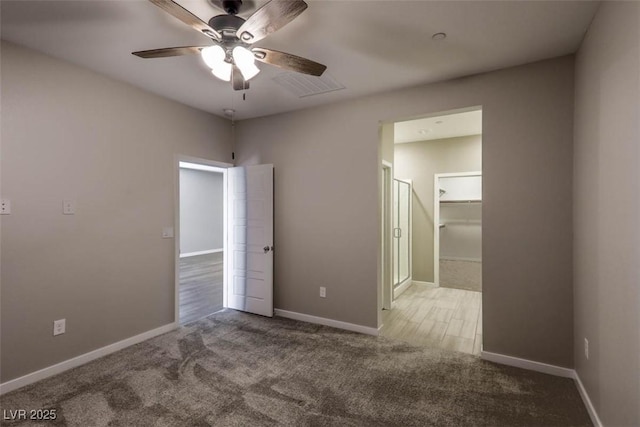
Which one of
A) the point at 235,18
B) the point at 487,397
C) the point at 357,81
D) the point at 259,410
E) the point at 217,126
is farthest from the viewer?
the point at 217,126

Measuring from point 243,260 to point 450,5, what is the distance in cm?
349

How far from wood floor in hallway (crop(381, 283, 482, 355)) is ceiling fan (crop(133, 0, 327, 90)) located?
111 inches

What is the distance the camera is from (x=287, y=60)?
2002mm

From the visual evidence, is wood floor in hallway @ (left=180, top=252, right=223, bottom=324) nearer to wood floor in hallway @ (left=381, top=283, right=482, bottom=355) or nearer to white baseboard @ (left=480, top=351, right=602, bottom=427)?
wood floor in hallway @ (left=381, top=283, right=482, bottom=355)

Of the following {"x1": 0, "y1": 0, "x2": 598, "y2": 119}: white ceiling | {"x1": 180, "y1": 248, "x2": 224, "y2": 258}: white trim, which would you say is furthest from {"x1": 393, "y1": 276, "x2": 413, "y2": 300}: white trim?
{"x1": 180, "y1": 248, "x2": 224, "y2": 258}: white trim

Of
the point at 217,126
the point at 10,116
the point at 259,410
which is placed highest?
the point at 217,126

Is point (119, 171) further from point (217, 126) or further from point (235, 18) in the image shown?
point (235, 18)

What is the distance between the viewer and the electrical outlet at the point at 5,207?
226 centimetres

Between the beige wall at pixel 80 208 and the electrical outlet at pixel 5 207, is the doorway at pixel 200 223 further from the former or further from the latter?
the electrical outlet at pixel 5 207

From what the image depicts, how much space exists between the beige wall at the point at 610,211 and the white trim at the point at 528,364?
178mm

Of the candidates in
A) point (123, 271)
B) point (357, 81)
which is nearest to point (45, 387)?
point (123, 271)

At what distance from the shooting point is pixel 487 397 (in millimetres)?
2242

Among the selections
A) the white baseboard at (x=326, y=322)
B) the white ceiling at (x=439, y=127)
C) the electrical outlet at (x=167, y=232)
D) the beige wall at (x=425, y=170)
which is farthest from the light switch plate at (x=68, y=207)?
the beige wall at (x=425, y=170)

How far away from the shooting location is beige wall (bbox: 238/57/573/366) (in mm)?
2547
